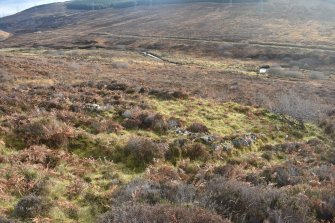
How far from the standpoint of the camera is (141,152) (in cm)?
1245

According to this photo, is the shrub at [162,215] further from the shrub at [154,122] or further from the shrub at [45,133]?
the shrub at [154,122]

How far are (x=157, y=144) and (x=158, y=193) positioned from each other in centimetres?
439

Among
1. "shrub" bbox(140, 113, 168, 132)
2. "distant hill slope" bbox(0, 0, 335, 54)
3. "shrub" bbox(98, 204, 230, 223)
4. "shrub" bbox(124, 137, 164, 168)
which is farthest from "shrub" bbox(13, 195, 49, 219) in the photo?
"distant hill slope" bbox(0, 0, 335, 54)

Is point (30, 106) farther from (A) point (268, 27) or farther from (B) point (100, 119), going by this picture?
(A) point (268, 27)

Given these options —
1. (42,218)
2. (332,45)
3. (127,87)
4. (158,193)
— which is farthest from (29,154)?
(332,45)

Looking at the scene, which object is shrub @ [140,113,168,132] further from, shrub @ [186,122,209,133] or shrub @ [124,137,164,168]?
shrub @ [124,137,164,168]

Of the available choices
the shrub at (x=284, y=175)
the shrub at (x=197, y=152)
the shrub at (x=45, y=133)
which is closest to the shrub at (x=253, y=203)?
the shrub at (x=284, y=175)

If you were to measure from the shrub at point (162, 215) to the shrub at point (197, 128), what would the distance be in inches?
347

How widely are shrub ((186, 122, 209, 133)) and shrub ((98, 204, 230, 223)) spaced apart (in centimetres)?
880

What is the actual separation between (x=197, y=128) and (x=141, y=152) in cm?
437

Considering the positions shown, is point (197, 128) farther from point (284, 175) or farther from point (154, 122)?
point (284, 175)

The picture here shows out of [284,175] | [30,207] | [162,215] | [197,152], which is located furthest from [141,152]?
[162,215]

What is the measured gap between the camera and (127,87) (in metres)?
24.7

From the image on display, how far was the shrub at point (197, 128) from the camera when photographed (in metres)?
16.1
